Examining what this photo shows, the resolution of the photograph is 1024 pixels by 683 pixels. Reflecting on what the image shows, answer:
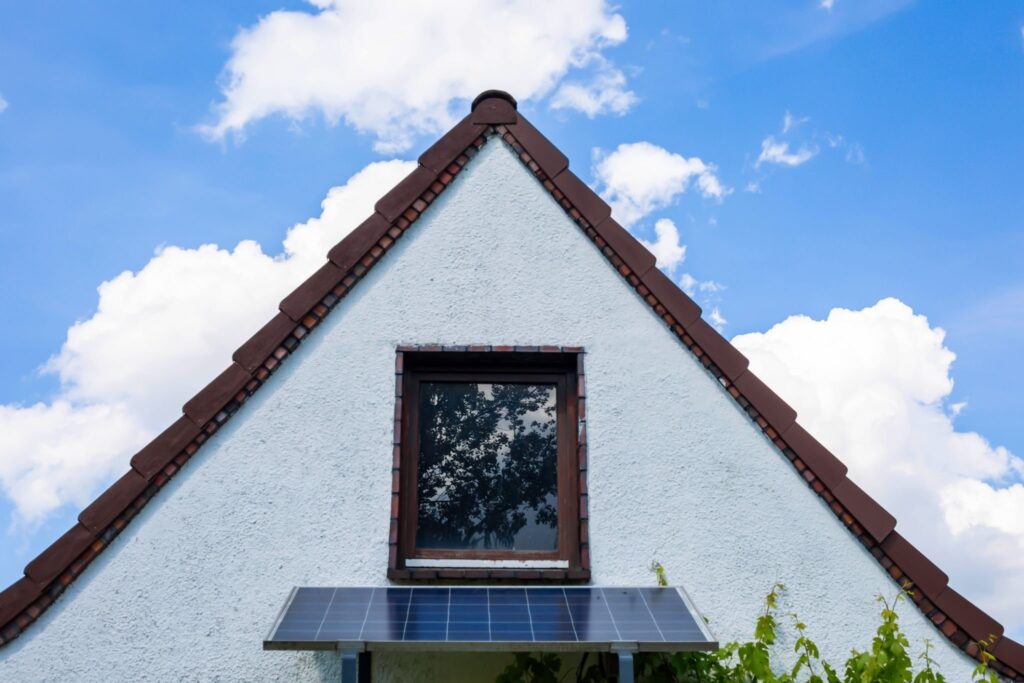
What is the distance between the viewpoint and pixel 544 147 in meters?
7.65

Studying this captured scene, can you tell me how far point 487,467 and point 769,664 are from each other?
2.28m

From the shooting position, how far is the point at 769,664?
6.42m

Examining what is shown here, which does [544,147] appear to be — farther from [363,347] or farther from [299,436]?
[299,436]

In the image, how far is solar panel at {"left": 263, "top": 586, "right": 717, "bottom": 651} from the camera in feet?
18.5

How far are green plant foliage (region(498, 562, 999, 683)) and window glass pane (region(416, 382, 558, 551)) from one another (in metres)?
0.89

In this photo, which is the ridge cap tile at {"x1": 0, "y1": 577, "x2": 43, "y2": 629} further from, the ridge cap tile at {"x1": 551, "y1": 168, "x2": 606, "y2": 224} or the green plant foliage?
the ridge cap tile at {"x1": 551, "y1": 168, "x2": 606, "y2": 224}

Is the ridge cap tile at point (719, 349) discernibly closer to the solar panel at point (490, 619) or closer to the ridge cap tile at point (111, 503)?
the solar panel at point (490, 619)

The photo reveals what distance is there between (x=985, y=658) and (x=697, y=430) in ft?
7.67

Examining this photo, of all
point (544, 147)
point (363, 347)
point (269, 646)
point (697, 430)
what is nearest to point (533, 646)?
point (269, 646)

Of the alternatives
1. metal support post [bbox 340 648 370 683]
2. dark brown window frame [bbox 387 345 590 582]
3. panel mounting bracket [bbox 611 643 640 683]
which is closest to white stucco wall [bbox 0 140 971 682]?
dark brown window frame [bbox 387 345 590 582]

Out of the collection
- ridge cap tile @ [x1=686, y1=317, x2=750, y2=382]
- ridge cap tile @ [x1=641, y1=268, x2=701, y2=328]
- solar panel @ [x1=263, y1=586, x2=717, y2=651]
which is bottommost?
solar panel @ [x1=263, y1=586, x2=717, y2=651]

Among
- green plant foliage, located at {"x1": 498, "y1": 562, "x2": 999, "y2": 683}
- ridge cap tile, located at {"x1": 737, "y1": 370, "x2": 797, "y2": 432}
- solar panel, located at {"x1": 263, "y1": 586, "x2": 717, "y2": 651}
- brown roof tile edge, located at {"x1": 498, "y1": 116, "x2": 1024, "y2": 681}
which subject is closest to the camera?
solar panel, located at {"x1": 263, "y1": 586, "x2": 717, "y2": 651}

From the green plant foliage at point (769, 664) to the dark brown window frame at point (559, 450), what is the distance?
0.60 metres

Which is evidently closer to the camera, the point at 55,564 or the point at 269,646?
the point at 269,646
